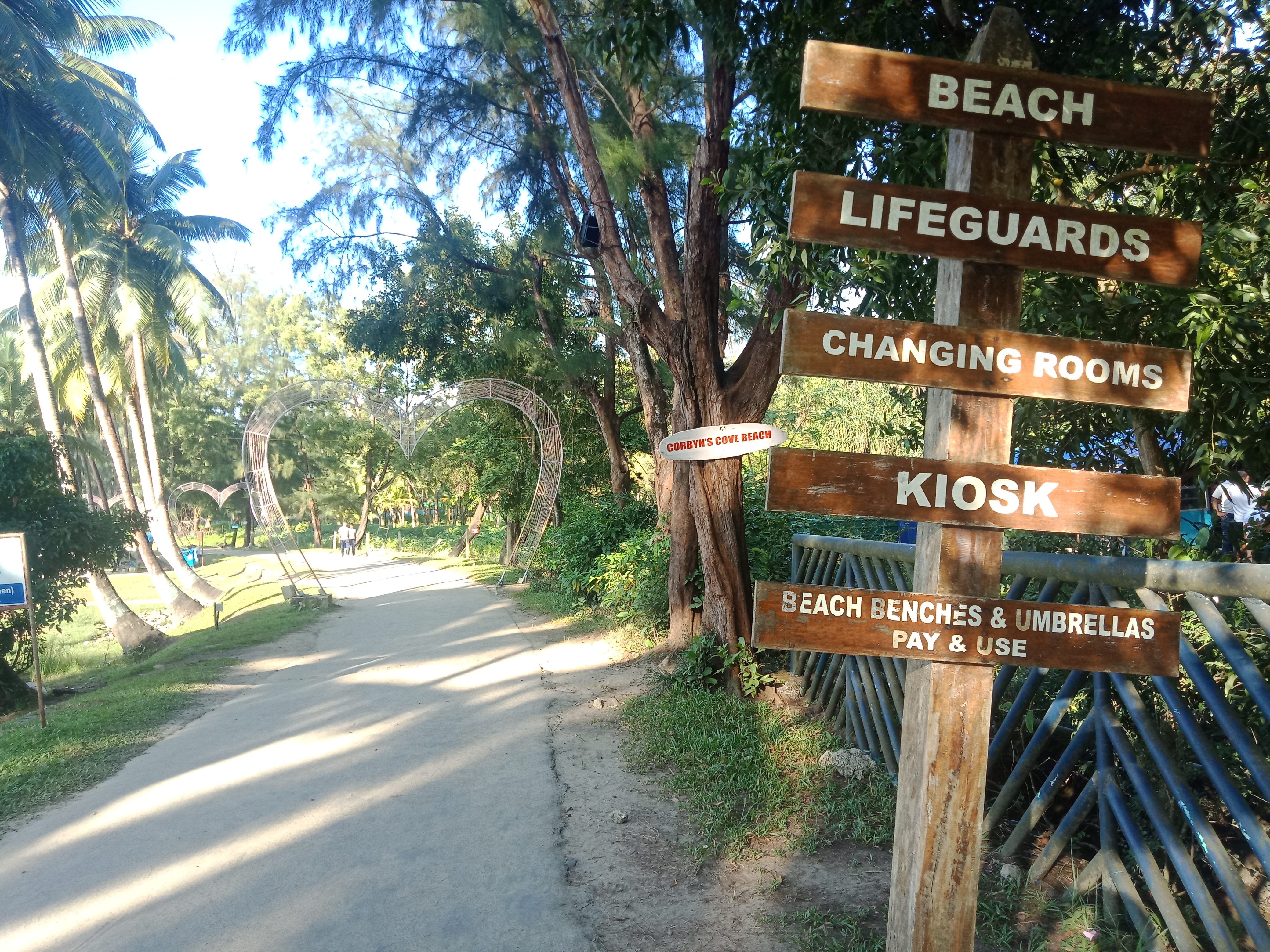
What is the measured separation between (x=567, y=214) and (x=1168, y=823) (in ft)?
33.5

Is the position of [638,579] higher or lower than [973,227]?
lower

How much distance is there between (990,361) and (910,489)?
46 cm

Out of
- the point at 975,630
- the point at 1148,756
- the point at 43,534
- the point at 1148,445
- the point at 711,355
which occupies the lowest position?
the point at 1148,756

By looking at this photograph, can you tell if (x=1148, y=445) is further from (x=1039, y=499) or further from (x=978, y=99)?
(x=978, y=99)

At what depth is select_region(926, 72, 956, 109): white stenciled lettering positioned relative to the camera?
2.67 meters

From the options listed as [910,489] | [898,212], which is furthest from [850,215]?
[910,489]

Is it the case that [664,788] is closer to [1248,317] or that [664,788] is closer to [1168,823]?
[1168,823]

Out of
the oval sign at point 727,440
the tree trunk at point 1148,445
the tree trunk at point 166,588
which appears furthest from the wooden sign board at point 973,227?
the tree trunk at point 166,588

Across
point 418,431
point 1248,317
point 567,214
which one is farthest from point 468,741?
point 418,431

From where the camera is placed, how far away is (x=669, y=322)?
7.00 metres

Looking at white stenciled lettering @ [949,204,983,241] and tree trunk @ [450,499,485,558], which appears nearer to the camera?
white stenciled lettering @ [949,204,983,241]

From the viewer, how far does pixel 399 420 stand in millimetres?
15719

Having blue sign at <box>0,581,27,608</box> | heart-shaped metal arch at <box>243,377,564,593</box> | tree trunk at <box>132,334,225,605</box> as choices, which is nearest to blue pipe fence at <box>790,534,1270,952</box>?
blue sign at <box>0,581,27,608</box>

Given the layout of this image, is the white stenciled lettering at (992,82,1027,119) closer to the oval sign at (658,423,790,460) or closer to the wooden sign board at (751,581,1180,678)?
the wooden sign board at (751,581,1180,678)
